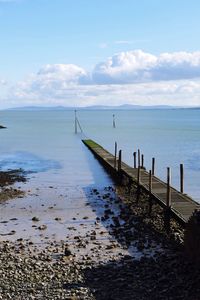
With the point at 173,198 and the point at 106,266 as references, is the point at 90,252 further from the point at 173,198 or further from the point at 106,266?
the point at 173,198

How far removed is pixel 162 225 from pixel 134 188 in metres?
10.3

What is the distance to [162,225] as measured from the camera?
20891 millimetres

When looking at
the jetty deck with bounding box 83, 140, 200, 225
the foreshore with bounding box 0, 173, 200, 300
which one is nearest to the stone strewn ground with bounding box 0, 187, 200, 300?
the foreshore with bounding box 0, 173, 200, 300

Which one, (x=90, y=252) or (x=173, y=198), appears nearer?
(x=90, y=252)

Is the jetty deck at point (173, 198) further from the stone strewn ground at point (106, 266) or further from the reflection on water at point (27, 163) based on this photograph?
the reflection on water at point (27, 163)

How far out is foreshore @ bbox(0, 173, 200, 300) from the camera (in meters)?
12.7

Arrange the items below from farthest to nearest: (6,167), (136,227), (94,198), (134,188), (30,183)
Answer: (6,167) → (30,183) → (134,188) → (94,198) → (136,227)

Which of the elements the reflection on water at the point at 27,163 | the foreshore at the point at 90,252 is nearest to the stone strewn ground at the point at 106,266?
the foreshore at the point at 90,252

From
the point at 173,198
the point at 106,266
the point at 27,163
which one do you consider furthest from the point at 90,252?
the point at 27,163

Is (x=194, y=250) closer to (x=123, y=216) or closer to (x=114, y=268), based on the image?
(x=114, y=268)

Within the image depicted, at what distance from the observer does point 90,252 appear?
55.4 ft

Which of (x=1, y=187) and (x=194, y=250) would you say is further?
(x=1, y=187)

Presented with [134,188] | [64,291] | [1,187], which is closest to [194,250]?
[64,291]

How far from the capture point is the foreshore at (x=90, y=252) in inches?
501
